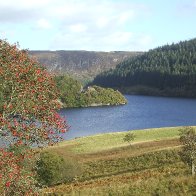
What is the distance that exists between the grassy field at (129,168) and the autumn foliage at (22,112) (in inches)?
659

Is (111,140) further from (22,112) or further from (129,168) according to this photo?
(22,112)

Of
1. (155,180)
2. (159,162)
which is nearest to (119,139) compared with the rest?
(159,162)

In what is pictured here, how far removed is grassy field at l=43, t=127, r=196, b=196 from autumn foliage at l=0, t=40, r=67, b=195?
16.7 meters

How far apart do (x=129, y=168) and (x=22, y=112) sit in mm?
42569

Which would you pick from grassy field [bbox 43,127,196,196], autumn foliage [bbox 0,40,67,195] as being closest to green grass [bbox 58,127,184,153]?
grassy field [bbox 43,127,196,196]

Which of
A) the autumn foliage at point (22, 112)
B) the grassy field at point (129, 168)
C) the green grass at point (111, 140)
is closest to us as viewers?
the autumn foliage at point (22, 112)

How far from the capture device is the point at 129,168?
190 ft

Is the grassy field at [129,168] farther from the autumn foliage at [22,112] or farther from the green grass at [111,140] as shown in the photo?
the autumn foliage at [22,112]

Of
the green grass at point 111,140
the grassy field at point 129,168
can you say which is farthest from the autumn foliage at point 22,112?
the green grass at point 111,140

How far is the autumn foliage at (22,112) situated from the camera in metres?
16.4

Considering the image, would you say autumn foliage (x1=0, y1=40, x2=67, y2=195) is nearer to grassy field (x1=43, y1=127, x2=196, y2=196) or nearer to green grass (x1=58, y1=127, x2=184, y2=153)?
grassy field (x1=43, y1=127, x2=196, y2=196)

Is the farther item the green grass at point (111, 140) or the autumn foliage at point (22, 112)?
the green grass at point (111, 140)

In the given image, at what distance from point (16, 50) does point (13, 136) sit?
12.3 ft

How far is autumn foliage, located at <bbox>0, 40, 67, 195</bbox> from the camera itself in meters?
16.4
